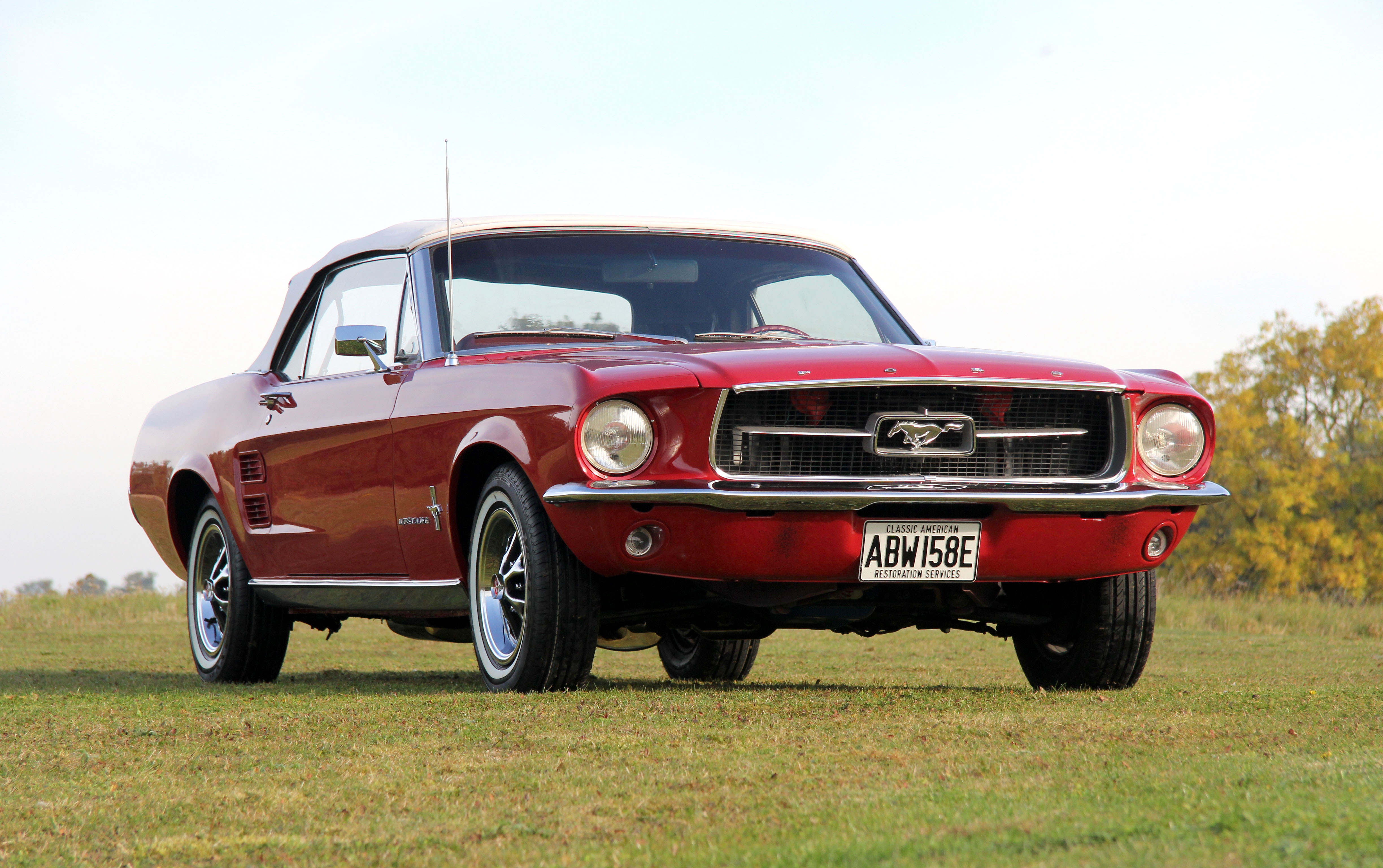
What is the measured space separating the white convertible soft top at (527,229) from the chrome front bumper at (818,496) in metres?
1.88

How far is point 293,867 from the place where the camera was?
9.23 ft

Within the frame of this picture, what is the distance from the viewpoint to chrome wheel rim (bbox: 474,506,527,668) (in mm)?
5496

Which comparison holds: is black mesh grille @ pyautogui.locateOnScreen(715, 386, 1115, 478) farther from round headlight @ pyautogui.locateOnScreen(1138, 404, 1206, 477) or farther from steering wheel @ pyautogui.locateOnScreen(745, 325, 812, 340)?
steering wheel @ pyautogui.locateOnScreen(745, 325, 812, 340)

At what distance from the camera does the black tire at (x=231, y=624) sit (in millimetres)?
7352

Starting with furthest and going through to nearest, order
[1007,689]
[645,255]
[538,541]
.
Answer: [645,255] → [1007,689] → [538,541]

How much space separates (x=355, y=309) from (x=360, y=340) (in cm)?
96

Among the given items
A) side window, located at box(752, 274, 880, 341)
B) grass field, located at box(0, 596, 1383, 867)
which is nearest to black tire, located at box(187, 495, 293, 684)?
grass field, located at box(0, 596, 1383, 867)

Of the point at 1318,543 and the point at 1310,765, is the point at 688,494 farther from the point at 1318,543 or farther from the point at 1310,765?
the point at 1318,543

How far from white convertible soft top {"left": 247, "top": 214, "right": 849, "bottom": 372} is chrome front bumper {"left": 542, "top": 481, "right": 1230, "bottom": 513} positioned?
1.88 metres

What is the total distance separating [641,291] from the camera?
6.42m

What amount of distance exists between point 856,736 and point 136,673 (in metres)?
5.04

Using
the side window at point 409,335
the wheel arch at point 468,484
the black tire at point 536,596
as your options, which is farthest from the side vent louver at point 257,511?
the black tire at point 536,596

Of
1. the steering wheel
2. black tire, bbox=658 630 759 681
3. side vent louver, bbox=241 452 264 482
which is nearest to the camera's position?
the steering wheel

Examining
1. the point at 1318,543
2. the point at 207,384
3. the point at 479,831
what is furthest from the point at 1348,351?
the point at 479,831
